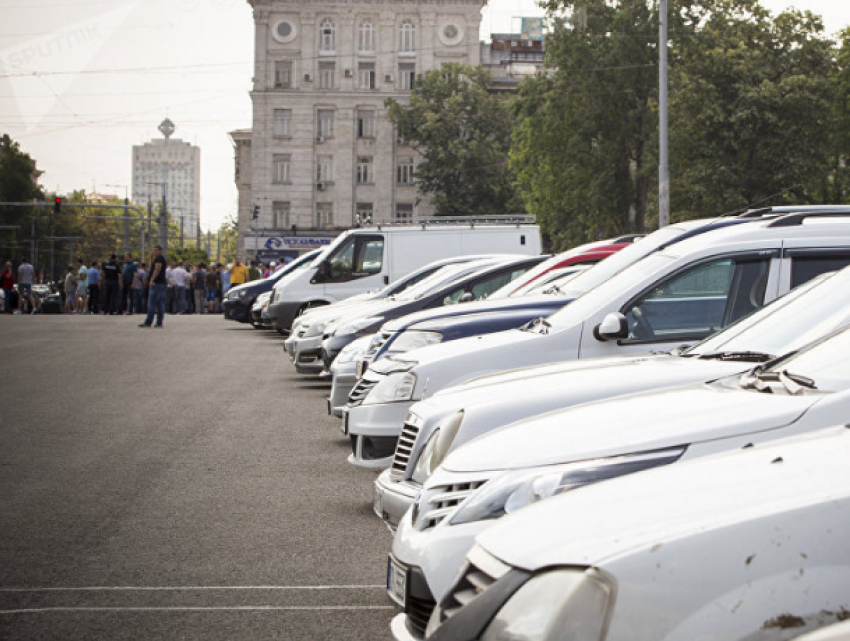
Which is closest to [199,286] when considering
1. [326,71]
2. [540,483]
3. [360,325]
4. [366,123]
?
[360,325]

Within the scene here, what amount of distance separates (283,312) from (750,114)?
87.9ft

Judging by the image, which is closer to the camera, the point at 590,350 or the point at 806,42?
the point at 590,350

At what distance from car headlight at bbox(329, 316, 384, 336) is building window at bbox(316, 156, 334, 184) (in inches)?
2942

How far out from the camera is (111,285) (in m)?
41.6

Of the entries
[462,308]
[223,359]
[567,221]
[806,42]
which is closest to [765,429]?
[462,308]

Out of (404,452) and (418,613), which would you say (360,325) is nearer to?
(404,452)

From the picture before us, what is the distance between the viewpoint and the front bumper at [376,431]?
7.90 m

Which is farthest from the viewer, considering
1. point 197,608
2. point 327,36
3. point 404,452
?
point 327,36

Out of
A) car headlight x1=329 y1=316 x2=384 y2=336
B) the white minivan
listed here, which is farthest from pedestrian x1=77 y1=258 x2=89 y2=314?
the white minivan

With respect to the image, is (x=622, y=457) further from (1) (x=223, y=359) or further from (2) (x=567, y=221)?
(2) (x=567, y=221)

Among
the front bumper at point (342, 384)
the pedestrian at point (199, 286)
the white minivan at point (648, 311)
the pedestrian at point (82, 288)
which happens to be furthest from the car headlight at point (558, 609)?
the pedestrian at point (82, 288)

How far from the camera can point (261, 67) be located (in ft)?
287

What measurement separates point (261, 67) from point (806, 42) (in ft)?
153

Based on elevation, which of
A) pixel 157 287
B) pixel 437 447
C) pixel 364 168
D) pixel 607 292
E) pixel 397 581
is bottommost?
pixel 157 287
